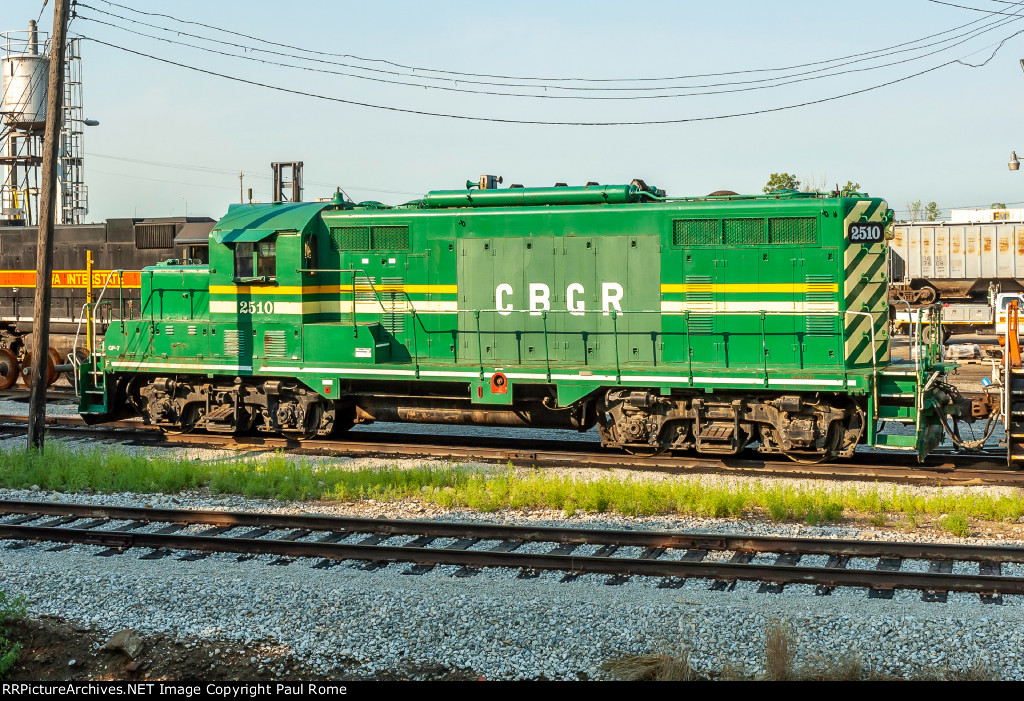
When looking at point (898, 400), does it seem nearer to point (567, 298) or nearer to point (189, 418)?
point (567, 298)

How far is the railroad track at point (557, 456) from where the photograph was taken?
11656 mm

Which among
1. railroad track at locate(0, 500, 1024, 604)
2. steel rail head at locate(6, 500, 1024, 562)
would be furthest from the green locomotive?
railroad track at locate(0, 500, 1024, 604)

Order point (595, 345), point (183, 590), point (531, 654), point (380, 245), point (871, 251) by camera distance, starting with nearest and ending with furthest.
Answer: point (531, 654), point (183, 590), point (871, 251), point (595, 345), point (380, 245)

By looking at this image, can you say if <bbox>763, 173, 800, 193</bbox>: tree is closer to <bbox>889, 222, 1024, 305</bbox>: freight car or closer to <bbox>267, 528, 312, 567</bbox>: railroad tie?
<bbox>889, 222, 1024, 305</bbox>: freight car

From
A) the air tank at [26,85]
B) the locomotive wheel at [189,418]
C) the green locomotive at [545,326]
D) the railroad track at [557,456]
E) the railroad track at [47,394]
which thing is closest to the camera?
the railroad track at [557,456]

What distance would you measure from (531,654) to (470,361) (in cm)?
773

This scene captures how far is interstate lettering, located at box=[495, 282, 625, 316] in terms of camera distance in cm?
1302

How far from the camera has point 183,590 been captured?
294 inches

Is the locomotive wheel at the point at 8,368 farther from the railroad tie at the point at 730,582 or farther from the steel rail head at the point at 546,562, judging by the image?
the railroad tie at the point at 730,582

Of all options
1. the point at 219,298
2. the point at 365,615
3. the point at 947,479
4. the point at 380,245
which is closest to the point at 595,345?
the point at 380,245

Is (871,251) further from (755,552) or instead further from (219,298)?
(219,298)

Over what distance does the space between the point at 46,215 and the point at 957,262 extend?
31.6 metres

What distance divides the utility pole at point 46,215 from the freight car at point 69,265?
5736 mm

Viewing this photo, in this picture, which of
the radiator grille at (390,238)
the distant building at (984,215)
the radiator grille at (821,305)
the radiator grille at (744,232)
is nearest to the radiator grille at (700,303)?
the radiator grille at (744,232)
